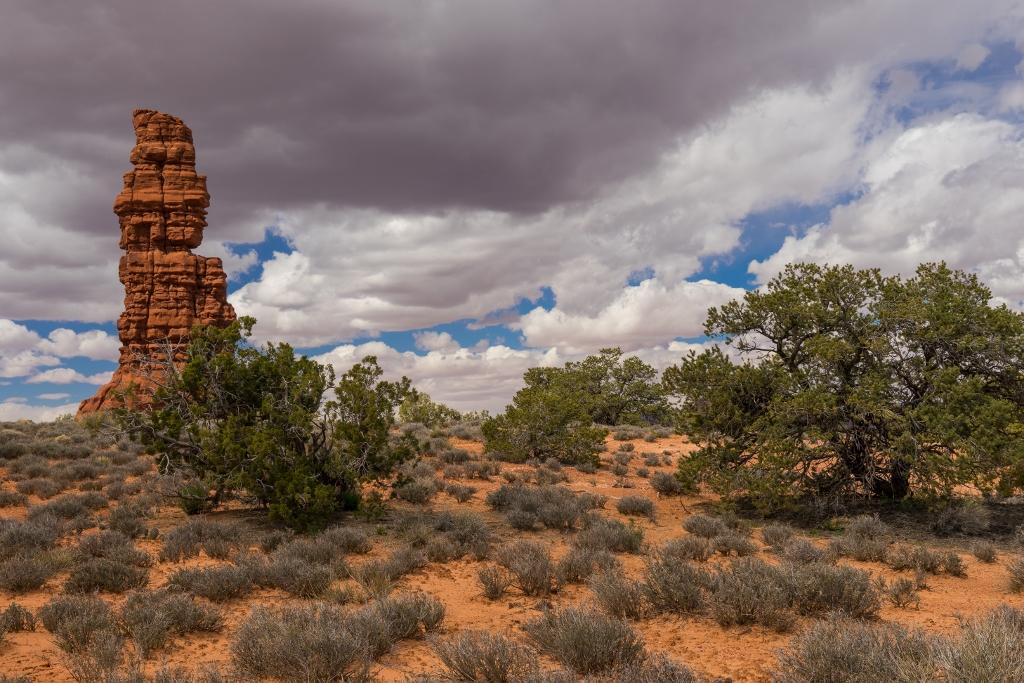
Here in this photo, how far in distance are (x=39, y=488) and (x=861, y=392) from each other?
832 inches

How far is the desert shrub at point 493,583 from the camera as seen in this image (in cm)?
849

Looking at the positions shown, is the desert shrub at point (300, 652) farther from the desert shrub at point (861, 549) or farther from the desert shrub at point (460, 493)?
the desert shrub at point (460, 493)

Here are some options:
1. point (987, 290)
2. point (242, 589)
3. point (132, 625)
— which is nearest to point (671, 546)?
point (242, 589)

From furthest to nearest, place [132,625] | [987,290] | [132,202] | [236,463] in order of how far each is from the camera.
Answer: [132,202] → [987,290] → [236,463] → [132,625]

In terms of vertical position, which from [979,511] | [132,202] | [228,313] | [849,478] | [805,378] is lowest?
[979,511]

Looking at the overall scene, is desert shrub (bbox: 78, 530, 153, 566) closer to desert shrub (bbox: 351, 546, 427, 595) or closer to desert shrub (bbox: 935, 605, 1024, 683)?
desert shrub (bbox: 351, 546, 427, 595)

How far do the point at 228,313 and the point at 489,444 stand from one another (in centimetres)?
4729

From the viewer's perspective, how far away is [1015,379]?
1330 cm

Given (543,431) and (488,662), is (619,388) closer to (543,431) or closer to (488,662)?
(543,431)

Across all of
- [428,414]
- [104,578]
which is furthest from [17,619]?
[428,414]

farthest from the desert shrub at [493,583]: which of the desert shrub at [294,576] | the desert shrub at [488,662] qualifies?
the desert shrub at [488,662]

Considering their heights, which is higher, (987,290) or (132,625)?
(987,290)

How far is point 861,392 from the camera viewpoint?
13070 millimetres

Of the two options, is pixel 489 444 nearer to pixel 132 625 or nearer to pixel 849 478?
pixel 849 478
